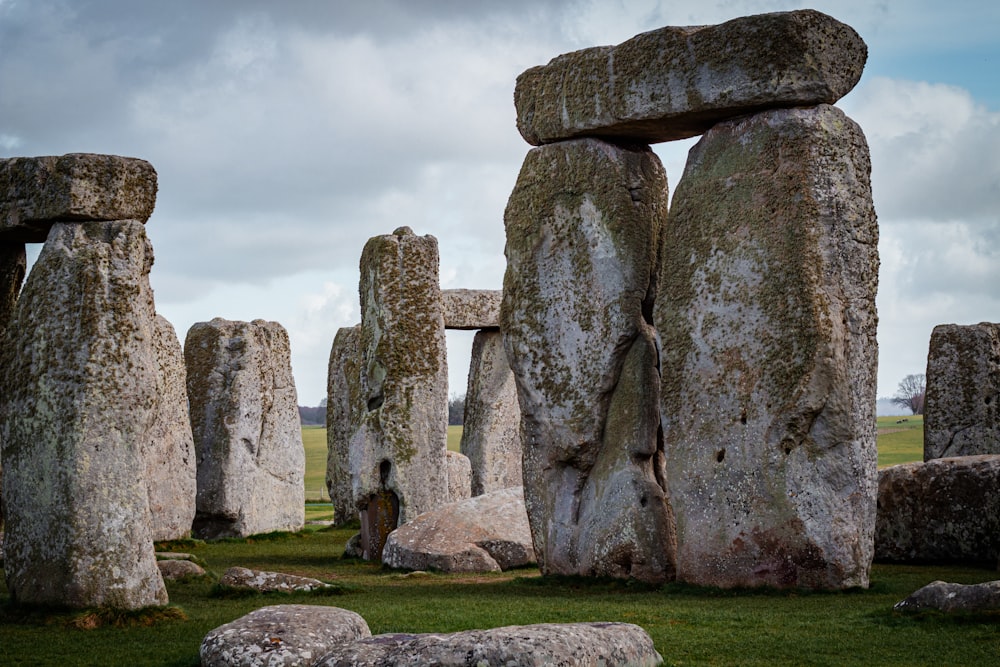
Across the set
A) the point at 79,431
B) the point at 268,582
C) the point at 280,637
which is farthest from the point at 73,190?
the point at 280,637

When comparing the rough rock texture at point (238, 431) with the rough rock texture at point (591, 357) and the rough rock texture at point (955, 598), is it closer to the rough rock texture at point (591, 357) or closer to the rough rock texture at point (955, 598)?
the rough rock texture at point (591, 357)

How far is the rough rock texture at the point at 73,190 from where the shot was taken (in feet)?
36.0

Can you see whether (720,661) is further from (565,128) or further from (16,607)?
(565,128)

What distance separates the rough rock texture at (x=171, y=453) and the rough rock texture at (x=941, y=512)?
9.50m

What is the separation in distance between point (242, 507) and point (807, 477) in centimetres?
1131

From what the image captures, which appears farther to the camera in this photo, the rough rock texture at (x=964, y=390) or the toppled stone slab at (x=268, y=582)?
the rough rock texture at (x=964, y=390)

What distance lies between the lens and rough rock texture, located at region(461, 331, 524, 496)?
2706 cm

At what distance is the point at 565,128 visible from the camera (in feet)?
47.7

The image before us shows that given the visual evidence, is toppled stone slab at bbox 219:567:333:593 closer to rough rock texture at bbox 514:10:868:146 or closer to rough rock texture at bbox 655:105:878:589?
rough rock texture at bbox 655:105:878:589

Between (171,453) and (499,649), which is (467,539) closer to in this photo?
(171,453)

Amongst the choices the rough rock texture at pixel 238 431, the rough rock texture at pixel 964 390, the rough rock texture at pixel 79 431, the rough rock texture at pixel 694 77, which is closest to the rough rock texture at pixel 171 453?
the rough rock texture at pixel 238 431

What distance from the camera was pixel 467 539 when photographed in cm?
1570

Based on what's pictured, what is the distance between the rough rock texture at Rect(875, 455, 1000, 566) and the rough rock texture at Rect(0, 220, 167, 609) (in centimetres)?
834

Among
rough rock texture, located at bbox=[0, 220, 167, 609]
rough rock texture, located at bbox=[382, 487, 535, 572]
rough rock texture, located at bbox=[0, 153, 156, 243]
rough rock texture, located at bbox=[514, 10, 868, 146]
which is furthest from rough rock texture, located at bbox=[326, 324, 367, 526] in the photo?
rough rock texture, located at bbox=[0, 220, 167, 609]
